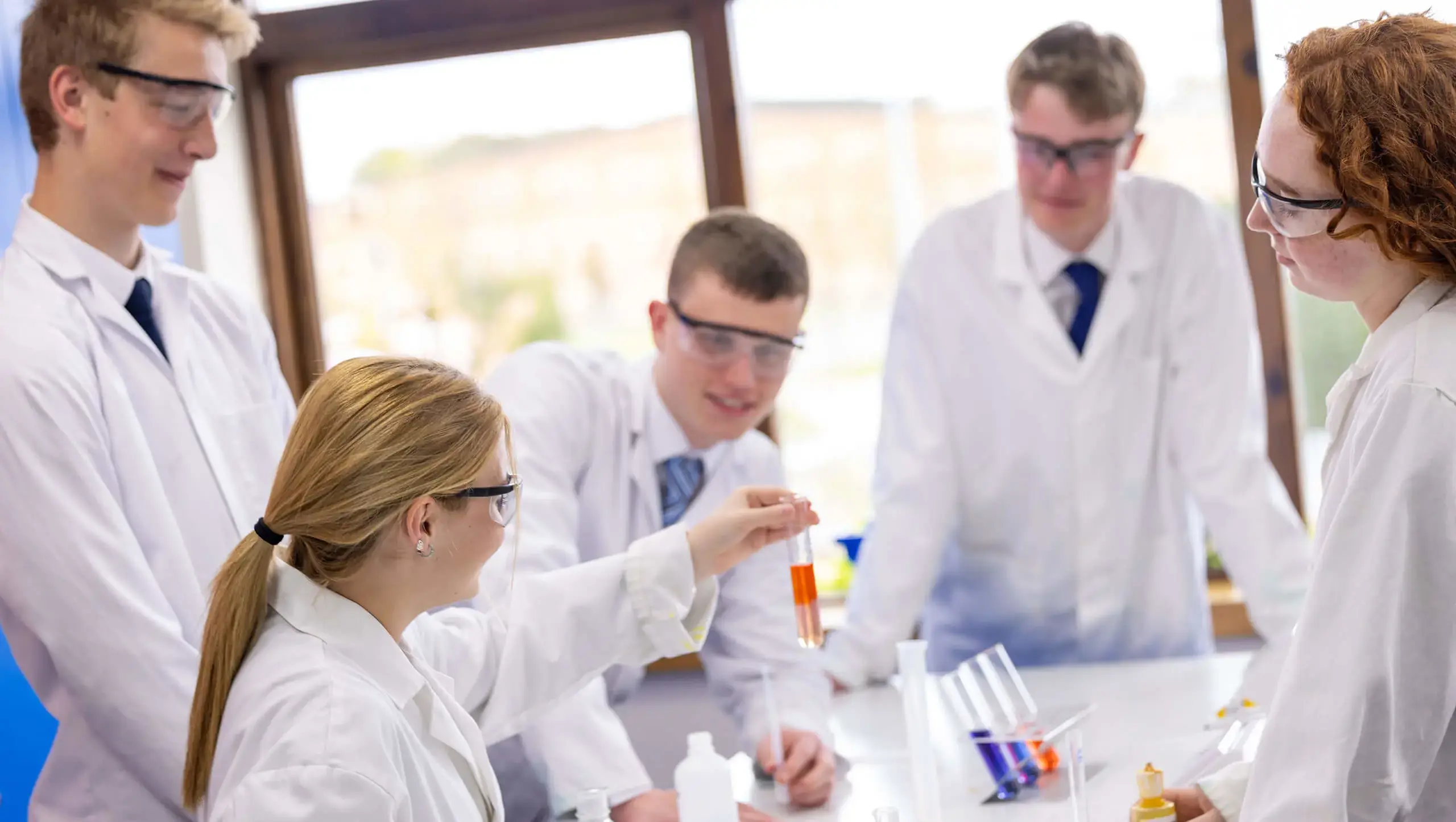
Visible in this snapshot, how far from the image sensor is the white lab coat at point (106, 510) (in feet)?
5.70

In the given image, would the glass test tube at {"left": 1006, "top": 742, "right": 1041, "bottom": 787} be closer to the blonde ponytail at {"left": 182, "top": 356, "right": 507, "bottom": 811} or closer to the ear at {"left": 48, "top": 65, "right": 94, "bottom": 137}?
the blonde ponytail at {"left": 182, "top": 356, "right": 507, "bottom": 811}

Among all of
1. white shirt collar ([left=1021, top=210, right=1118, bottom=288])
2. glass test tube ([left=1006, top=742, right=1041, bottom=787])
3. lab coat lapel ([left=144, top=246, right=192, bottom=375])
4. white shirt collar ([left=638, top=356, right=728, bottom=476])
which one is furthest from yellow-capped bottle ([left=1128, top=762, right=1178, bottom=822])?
lab coat lapel ([left=144, top=246, right=192, bottom=375])

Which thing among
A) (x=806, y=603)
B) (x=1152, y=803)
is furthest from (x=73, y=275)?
(x=1152, y=803)

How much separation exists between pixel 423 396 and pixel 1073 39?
5.18 ft

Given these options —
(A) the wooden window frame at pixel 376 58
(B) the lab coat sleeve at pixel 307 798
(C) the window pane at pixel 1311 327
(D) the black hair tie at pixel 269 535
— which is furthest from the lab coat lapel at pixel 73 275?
(C) the window pane at pixel 1311 327

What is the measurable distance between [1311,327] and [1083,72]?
137 cm

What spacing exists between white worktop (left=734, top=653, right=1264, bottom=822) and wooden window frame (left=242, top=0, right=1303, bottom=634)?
1185 mm

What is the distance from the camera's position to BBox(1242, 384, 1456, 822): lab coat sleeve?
49.6 inches

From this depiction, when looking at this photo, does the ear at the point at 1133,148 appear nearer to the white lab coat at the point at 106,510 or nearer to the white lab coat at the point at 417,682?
the white lab coat at the point at 417,682

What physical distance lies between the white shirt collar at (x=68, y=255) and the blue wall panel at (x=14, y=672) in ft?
2.10

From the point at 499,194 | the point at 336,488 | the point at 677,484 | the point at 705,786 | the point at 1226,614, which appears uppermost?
the point at 499,194

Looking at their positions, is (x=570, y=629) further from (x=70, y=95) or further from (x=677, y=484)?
(x=70, y=95)

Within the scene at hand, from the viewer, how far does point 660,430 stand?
96.0 inches

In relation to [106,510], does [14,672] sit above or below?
below
